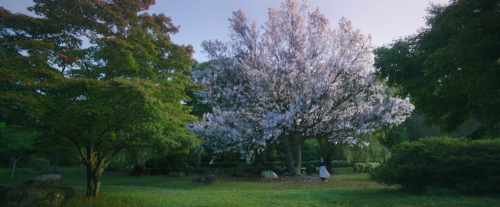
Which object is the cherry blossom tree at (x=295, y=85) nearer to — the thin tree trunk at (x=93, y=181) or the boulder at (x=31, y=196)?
the thin tree trunk at (x=93, y=181)

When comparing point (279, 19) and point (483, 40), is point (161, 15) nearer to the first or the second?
point (279, 19)

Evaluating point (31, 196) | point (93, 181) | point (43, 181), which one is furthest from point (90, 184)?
point (43, 181)

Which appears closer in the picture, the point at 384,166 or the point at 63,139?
the point at 63,139

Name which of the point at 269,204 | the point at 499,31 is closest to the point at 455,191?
→ the point at 499,31

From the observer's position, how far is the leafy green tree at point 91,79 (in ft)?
27.0

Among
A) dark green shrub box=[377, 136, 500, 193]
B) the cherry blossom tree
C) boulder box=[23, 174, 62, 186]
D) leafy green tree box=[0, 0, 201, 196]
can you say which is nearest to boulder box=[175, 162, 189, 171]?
the cherry blossom tree

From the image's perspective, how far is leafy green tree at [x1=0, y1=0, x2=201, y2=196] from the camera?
823 cm

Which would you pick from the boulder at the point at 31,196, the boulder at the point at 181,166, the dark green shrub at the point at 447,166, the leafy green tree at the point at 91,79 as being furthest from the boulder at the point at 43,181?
the dark green shrub at the point at 447,166

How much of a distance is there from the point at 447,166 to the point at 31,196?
14227 mm

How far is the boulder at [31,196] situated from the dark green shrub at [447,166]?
12.1 m

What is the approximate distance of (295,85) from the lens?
1730cm

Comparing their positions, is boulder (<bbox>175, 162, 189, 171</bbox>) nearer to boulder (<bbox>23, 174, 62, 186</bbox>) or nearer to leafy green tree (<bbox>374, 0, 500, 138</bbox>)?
boulder (<bbox>23, 174, 62, 186</bbox>)

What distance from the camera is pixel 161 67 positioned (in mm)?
12602

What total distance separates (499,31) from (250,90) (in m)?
13.4
